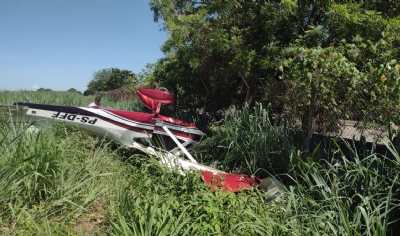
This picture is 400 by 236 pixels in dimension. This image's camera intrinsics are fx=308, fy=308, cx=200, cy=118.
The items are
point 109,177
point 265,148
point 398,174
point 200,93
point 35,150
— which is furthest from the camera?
point 200,93

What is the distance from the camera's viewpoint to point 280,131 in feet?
13.0

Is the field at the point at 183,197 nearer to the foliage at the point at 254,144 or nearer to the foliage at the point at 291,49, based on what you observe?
the foliage at the point at 254,144

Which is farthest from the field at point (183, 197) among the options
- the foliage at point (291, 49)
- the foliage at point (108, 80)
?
the foliage at point (108, 80)

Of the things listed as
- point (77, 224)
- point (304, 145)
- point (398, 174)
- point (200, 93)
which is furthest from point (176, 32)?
point (398, 174)

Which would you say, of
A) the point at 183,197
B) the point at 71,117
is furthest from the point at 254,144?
the point at 71,117

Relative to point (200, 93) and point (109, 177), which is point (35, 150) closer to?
point (109, 177)

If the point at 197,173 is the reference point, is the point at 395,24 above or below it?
above

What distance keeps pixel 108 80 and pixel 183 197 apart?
60615mm

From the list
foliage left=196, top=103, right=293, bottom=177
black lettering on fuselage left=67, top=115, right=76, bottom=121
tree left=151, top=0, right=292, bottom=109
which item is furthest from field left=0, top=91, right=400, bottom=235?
tree left=151, top=0, right=292, bottom=109

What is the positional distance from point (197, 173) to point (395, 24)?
3672 millimetres

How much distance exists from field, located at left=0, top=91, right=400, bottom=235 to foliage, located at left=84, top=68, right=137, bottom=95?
50.5m

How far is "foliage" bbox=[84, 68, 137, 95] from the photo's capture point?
57.6m

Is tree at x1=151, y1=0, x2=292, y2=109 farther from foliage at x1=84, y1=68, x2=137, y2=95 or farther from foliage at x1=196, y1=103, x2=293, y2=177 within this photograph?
foliage at x1=84, y1=68, x2=137, y2=95

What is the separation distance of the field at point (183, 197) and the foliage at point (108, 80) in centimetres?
5055
